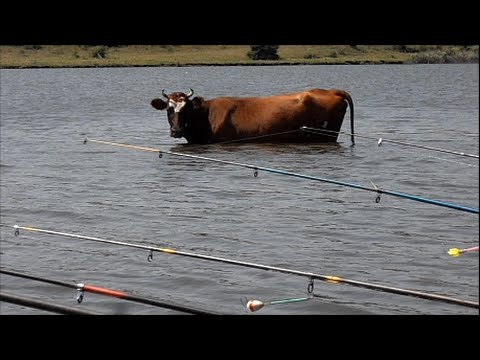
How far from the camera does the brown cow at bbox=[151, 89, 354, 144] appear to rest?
26766mm

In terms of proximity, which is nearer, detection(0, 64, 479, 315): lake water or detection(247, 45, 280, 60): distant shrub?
detection(0, 64, 479, 315): lake water

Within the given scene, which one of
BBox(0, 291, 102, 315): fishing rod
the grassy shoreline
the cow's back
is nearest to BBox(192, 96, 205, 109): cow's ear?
the cow's back

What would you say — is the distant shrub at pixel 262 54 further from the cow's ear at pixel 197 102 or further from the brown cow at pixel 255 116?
the cow's ear at pixel 197 102

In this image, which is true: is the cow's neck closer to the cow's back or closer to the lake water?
the cow's back

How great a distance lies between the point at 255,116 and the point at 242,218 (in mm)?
10669

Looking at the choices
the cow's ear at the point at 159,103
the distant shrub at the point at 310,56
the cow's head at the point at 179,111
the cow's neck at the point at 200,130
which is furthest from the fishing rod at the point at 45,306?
the distant shrub at the point at 310,56

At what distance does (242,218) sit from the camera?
54.7 feet

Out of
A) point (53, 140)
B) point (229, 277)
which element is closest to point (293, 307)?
point (229, 277)

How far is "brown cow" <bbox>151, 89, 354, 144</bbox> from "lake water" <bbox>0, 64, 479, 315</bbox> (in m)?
0.45

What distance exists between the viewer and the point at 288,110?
87.6 feet

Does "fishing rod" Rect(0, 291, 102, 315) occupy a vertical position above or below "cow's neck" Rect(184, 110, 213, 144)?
above

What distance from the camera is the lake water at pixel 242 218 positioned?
10852 mm
